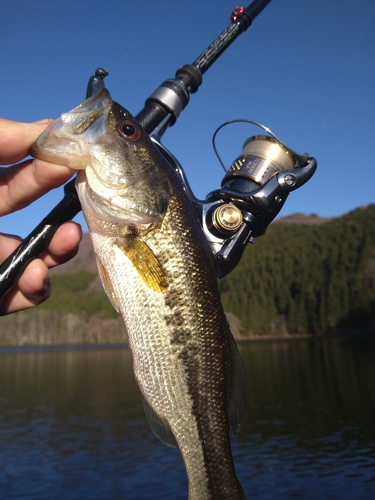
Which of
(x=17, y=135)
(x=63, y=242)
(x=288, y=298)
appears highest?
(x=288, y=298)

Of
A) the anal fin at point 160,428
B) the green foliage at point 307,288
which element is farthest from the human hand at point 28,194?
the green foliage at point 307,288

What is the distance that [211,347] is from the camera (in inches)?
112

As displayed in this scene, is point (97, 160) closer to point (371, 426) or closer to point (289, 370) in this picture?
point (371, 426)

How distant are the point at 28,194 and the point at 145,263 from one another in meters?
1.00

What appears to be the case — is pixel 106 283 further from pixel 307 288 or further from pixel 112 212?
pixel 307 288

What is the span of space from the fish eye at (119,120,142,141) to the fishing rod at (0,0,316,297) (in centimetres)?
26

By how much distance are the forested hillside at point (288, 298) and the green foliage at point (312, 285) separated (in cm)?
17

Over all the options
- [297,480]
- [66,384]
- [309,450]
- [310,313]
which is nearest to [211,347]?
[297,480]

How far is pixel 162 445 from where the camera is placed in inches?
919

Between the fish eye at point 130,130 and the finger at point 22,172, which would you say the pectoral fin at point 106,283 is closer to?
the finger at point 22,172

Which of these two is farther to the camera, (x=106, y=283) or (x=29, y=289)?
(x=29, y=289)

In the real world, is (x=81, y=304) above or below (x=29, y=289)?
above

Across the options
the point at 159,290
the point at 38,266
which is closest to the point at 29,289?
the point at 38,266

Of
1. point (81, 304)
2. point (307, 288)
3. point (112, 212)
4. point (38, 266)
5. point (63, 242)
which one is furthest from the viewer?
point (81, 304)
